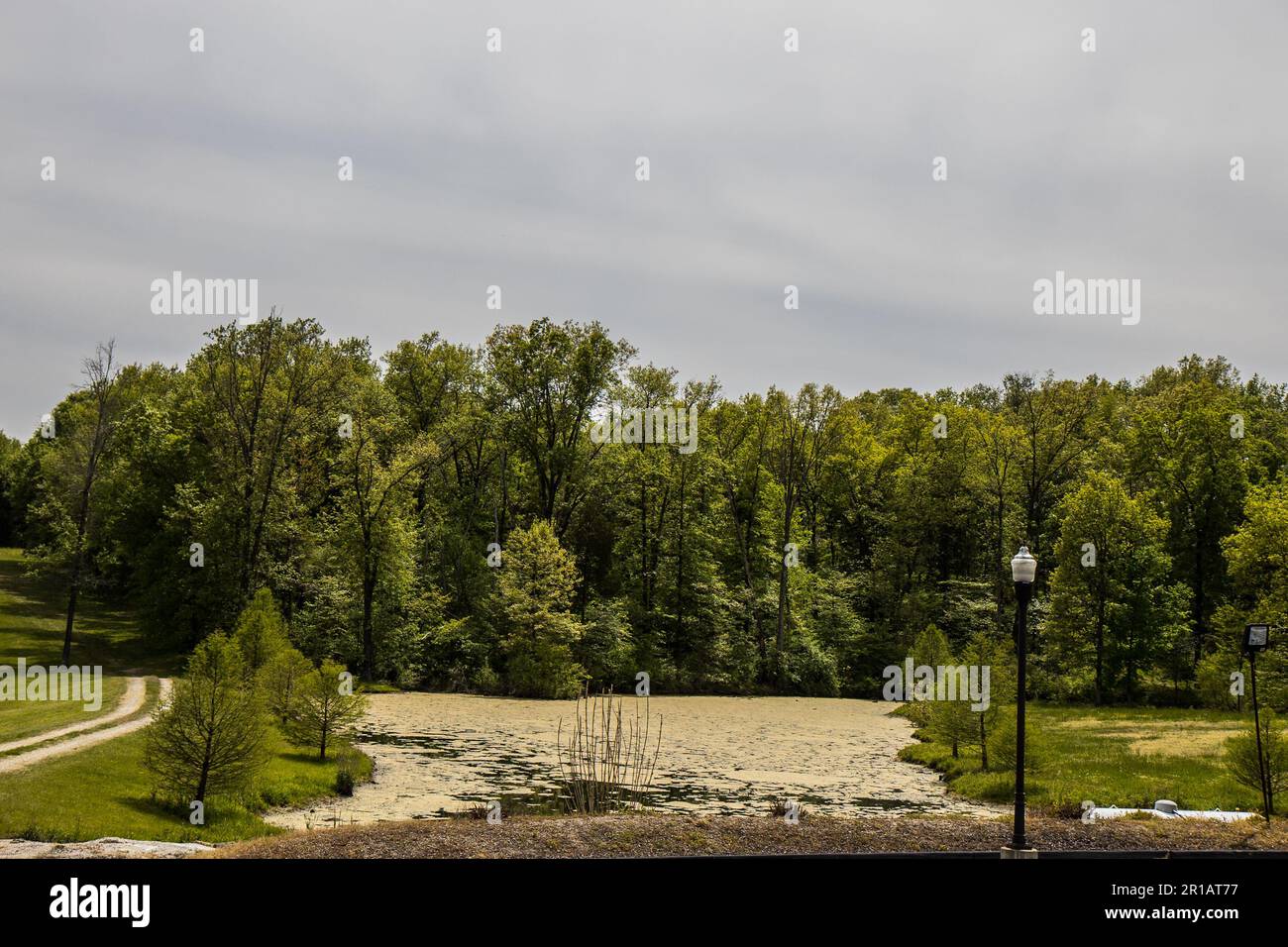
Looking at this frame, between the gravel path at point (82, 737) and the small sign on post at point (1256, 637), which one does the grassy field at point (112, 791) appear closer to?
the gravel path at point (82, 737)

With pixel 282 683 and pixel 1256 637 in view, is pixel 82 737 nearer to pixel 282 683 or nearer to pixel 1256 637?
pixel 282 683

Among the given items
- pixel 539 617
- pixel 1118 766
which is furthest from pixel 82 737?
pixel 1118 766

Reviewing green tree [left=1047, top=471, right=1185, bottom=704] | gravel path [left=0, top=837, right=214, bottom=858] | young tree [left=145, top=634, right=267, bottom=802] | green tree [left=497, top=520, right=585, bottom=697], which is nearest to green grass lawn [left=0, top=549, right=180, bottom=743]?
young tree [left=145, top=634, right=267, bottom=802]

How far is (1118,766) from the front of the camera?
30578mm

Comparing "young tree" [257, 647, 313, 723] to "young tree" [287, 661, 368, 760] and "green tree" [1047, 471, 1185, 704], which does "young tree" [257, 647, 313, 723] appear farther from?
"green tree" [1047, 471, 1185, 704]

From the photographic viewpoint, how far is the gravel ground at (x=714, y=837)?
52.5 feet

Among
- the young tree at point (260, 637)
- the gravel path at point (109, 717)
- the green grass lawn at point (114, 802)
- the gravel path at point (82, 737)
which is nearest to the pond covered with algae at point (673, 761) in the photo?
the green grass lawn at point (114, 802)

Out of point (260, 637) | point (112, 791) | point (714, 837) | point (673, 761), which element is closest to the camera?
point (714, 837)

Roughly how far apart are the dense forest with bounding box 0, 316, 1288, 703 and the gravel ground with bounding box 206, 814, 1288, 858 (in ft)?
93.3

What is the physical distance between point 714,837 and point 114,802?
41.0ft

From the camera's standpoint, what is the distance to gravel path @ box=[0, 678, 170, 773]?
22.3 m

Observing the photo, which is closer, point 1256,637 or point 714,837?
point 714,837

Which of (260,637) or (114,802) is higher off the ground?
(260,637)
